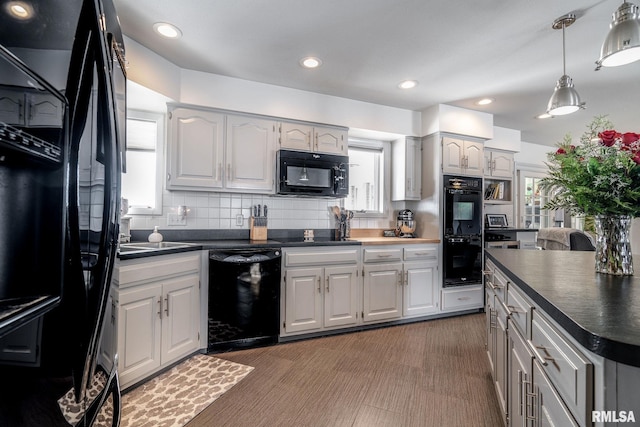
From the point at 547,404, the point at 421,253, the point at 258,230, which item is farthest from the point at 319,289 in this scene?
the point at 547,404

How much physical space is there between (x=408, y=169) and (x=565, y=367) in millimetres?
3188

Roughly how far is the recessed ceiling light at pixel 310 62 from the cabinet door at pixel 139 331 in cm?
213

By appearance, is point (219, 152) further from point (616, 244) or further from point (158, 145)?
point (616, 244)

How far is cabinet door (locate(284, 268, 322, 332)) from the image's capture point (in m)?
2.83

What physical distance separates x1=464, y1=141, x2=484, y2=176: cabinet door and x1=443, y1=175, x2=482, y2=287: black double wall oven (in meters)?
0.11

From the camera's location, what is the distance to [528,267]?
5.23 ft

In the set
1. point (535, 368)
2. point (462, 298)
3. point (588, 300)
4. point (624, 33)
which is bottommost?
Answer: point (462, 298)

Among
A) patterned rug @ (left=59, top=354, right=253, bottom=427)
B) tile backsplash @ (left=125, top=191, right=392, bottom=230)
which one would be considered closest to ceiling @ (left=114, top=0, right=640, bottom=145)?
tile backsplash @ (left=125, top=191, right=392, bottom=230)

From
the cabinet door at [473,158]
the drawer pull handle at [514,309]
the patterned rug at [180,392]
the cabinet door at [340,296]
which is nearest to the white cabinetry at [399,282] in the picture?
the cabinet door at [340,296]

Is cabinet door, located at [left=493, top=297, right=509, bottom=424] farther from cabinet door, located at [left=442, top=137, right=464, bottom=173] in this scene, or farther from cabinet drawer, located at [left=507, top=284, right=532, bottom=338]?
cabinet door, located at [left=442, top=137, right=464, bottom=173]

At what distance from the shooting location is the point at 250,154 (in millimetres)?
3035

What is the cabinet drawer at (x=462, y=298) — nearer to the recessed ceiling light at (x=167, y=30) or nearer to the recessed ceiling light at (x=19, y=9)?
the recessed ceiling light at (x=167, y=30)

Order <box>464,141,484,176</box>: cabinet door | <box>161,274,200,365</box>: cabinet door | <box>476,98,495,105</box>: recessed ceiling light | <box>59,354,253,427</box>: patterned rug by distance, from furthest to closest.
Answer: <box>464,141,484,176</box>: cabinet door, <box>476,98,495,105</box>: recessed ceiling light, <box>161,274,200,365</box>: cabinet door, <box>59,354,253,427</box>: patterned rug

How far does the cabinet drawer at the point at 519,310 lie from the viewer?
1188 mm
